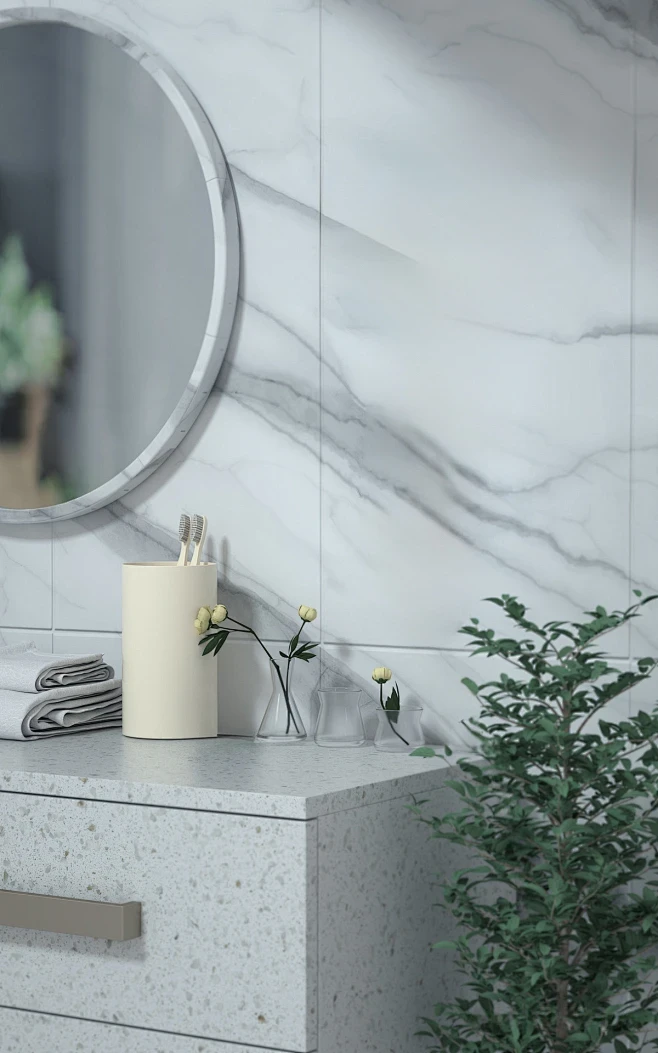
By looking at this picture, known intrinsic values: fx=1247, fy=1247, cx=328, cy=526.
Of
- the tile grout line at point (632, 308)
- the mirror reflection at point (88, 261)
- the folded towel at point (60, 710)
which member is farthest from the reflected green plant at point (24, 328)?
the tile grout line at point (632, 308)

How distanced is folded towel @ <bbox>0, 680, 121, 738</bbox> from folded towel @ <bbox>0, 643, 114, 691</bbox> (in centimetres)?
1

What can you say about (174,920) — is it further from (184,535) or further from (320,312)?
(320,312)

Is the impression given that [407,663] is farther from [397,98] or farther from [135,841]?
[397,98]

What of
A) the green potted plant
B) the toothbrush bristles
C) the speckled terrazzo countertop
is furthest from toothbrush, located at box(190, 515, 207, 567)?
the green potted plant

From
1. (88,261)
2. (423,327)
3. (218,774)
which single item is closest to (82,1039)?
(218,774)

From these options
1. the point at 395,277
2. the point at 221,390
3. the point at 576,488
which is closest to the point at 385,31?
the point at 395,277

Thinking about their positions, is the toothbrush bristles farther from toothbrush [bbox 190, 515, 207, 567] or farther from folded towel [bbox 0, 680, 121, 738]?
folded towel [bbox 0, 680, 121, 738]

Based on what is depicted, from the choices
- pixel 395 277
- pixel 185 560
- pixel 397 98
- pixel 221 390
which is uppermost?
pixel 397 98

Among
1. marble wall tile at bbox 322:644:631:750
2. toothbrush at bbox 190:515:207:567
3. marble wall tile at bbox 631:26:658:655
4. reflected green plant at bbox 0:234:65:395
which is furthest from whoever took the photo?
reflected green plant at bbox 0:234:65:395

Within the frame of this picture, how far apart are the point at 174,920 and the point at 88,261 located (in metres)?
0.89

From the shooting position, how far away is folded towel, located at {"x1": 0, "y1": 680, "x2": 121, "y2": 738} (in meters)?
1.43

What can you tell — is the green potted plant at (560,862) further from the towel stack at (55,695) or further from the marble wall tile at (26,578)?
the marble wall tile at (26,578)

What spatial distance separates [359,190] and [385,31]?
19cm

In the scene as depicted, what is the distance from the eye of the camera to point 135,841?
1186 mm
